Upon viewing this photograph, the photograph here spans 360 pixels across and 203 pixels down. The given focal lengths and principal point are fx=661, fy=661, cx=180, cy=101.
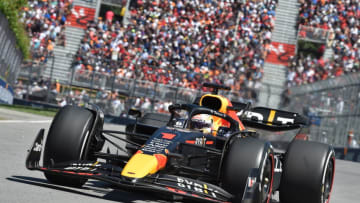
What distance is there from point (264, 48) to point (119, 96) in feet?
33.4

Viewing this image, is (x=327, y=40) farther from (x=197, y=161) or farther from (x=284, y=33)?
(x=197, y=161)

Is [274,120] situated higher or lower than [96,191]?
higher

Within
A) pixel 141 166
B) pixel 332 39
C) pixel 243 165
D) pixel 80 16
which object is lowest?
pixel 141 166

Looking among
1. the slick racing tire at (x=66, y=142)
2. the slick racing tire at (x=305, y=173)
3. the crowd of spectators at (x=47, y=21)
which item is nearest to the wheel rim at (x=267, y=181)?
the slick racing tire at (x=305, y=173)

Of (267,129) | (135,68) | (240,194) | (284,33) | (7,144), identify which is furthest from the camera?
(284,33)

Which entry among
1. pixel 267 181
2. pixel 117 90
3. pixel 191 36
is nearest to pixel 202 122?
pixel 267 181

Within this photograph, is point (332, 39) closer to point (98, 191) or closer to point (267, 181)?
point (267, 181)

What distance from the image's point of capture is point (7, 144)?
10.3 m

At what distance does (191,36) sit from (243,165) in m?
24.3

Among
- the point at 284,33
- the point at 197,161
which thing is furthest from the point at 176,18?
the point at 197,161

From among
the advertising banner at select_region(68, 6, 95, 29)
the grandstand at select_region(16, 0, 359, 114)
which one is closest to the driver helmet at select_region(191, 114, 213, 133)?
the grandstand at select_region(16, 0, 359, 114)

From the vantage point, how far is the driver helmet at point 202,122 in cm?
778

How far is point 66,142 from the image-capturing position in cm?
671

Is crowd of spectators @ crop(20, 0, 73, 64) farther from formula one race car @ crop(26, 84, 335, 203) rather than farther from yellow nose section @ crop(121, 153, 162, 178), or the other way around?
yellow nose section @ crop(121, 153, 162, 178)
